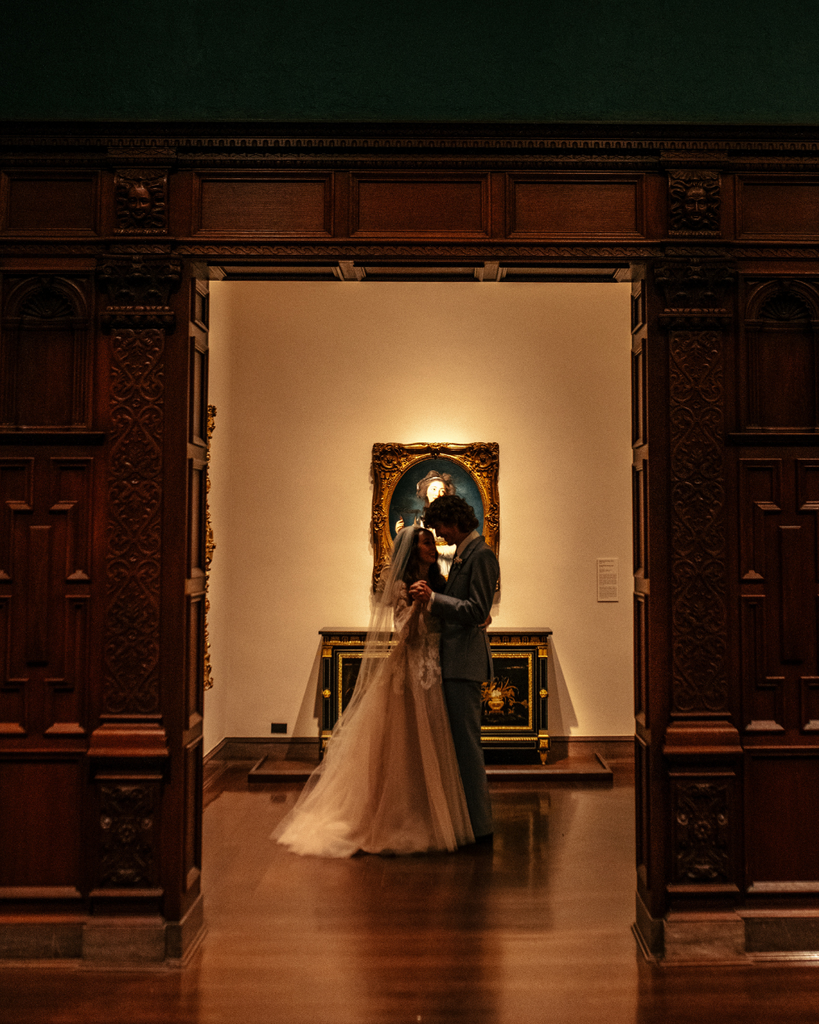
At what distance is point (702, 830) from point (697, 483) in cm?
141

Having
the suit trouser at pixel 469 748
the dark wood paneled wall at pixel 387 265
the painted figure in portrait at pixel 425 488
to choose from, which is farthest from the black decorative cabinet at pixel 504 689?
the dark wood paneled wall at pixel 387 265


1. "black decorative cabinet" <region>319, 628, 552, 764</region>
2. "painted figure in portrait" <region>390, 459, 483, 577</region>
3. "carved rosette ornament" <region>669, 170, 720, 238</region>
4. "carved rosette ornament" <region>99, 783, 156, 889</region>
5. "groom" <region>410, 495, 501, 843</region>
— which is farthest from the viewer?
"painted figure in portrait" <region>390, 459, 483, 577</region>

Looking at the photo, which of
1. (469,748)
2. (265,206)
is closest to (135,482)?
(265,206)

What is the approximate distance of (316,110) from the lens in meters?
3.51

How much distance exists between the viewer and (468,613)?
187 inches

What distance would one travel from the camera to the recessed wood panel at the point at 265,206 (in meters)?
3.49

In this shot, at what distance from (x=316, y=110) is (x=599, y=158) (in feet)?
3.94

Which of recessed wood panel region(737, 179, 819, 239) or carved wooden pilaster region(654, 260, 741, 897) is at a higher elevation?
recessed wood panel region(737, 179, 819, 239)

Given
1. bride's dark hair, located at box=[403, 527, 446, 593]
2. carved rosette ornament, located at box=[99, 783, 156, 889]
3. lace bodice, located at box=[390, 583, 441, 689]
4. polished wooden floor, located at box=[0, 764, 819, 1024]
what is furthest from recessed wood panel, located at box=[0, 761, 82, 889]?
bride's dark hair, located at box=[403, 527, 446, 593]

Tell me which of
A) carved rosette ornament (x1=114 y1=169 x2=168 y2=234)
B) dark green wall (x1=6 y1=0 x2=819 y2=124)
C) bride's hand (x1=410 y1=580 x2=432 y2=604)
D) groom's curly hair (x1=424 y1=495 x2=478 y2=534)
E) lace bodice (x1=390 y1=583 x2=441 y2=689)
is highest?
dark green wall (x1=6 y1=0 x2=819 y2=124)

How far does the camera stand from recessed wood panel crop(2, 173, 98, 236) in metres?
3.50

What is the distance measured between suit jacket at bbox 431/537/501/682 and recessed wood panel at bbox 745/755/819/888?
172cm

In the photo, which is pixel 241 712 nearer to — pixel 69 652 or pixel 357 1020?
pixel 69 652

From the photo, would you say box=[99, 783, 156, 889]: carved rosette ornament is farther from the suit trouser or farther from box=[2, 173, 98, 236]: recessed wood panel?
box=[2, 173, 98, 236]: recessed wood panel
